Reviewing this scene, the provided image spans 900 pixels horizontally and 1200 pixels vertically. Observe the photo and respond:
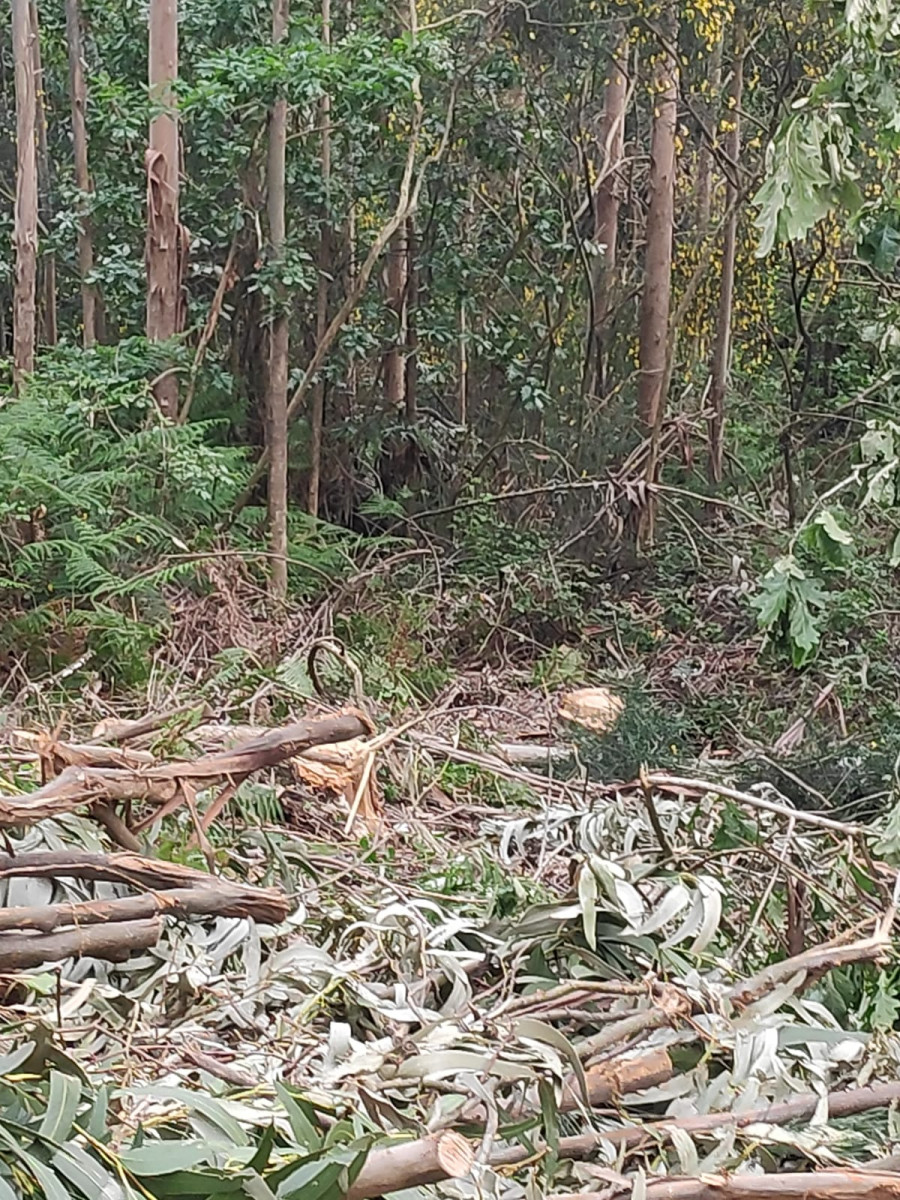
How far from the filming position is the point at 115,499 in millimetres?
5879

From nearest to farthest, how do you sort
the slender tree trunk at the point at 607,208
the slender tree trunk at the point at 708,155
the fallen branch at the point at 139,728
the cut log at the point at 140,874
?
the cut log at the point at 140,874, the fallen branch at the point at 139,728, the slender tree trunk at the point at 708,155, the slender tree trunk at the point at 607,208

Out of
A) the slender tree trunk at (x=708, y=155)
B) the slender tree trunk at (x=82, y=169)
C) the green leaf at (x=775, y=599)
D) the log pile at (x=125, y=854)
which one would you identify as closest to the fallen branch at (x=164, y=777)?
the log pile at (x=125, y=854)

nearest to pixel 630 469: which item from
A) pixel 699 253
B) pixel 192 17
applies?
pixel 699 253

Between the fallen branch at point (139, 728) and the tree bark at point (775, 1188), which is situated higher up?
the tree bark at point (775, 1188)

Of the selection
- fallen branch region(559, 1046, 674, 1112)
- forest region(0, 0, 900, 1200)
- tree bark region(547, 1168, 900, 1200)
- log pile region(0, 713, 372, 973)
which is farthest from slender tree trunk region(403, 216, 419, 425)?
tree bark region(547, 1168, 900, 1200)

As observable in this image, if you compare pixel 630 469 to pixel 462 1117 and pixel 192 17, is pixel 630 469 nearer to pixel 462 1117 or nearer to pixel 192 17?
pixel 192 17

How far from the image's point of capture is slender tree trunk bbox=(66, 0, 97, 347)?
810cm

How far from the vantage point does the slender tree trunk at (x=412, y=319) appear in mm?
8109

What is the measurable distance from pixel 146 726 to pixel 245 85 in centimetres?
403

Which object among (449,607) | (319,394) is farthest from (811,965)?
(319,394)

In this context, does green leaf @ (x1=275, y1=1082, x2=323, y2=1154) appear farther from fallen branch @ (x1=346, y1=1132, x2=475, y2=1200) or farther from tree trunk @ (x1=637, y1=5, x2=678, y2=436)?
tree trunk @ (x1=637, y1=5, x2=678, y2=436)

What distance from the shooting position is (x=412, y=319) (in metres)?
8.15

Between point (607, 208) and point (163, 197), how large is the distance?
3.33 m

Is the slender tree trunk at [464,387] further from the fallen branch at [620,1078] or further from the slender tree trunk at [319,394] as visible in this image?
the fallen branch at [620,1078]
